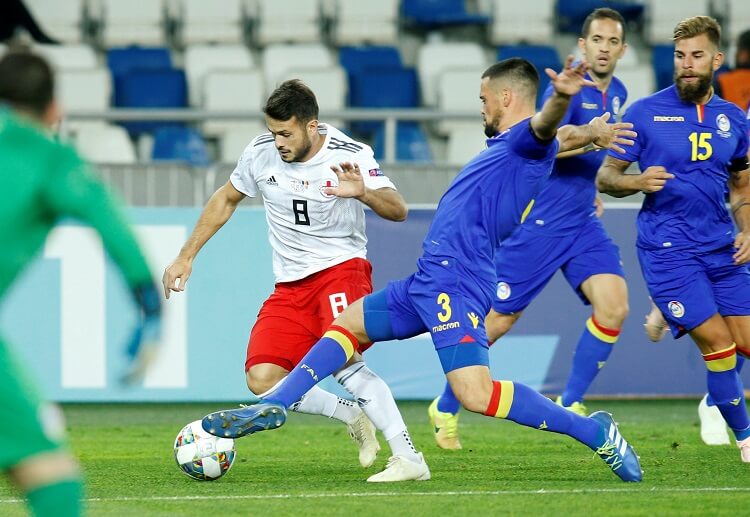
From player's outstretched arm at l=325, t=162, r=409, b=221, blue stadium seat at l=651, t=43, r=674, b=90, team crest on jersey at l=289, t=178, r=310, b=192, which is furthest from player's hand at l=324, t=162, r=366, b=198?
blue stadium seat at l=651, t=43, r=674, b=90

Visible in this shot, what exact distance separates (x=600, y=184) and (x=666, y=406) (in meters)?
3.69

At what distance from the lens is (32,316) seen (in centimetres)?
1094

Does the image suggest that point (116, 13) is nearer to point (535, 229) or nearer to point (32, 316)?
point (32, 316)

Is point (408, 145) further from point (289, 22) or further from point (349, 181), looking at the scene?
point (349, 181)

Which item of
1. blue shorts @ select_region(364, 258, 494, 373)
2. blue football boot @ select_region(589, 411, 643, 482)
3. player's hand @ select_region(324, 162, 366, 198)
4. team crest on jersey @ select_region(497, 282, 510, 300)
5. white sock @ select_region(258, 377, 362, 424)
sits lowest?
white sock @ select_region(258, 377, 362, 424)

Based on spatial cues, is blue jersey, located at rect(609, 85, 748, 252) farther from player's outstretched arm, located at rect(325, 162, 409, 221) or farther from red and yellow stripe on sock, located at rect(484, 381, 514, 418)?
red and yellow stripe on sock, located at rect(484, 381, 514, 418)

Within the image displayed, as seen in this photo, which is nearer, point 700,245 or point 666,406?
point 700,245

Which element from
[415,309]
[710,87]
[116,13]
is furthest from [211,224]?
[116,13]

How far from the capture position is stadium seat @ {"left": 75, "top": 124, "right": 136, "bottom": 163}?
1356 cm

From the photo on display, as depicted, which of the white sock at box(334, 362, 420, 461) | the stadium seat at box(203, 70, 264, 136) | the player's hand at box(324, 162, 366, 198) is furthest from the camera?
the stadium seat at box(203, 70, 264, 136)

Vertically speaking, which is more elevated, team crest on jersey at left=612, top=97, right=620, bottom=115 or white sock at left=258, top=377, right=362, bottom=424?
team crest on jersey at left=612, top=97, right=620, bottom=115

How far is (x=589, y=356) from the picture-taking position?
909cm

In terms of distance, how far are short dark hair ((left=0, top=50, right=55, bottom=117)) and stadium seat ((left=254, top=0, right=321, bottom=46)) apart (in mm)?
12738

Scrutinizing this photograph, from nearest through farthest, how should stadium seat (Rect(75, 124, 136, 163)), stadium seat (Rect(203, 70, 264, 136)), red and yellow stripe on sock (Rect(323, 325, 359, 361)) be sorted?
red and yellow stripe on sock (Rect(323, 325, 359, 361)) → stadium seat (Rect(75, 124, 136, 163)) → stadium seat (Rect(203, 70, 264, 136))
